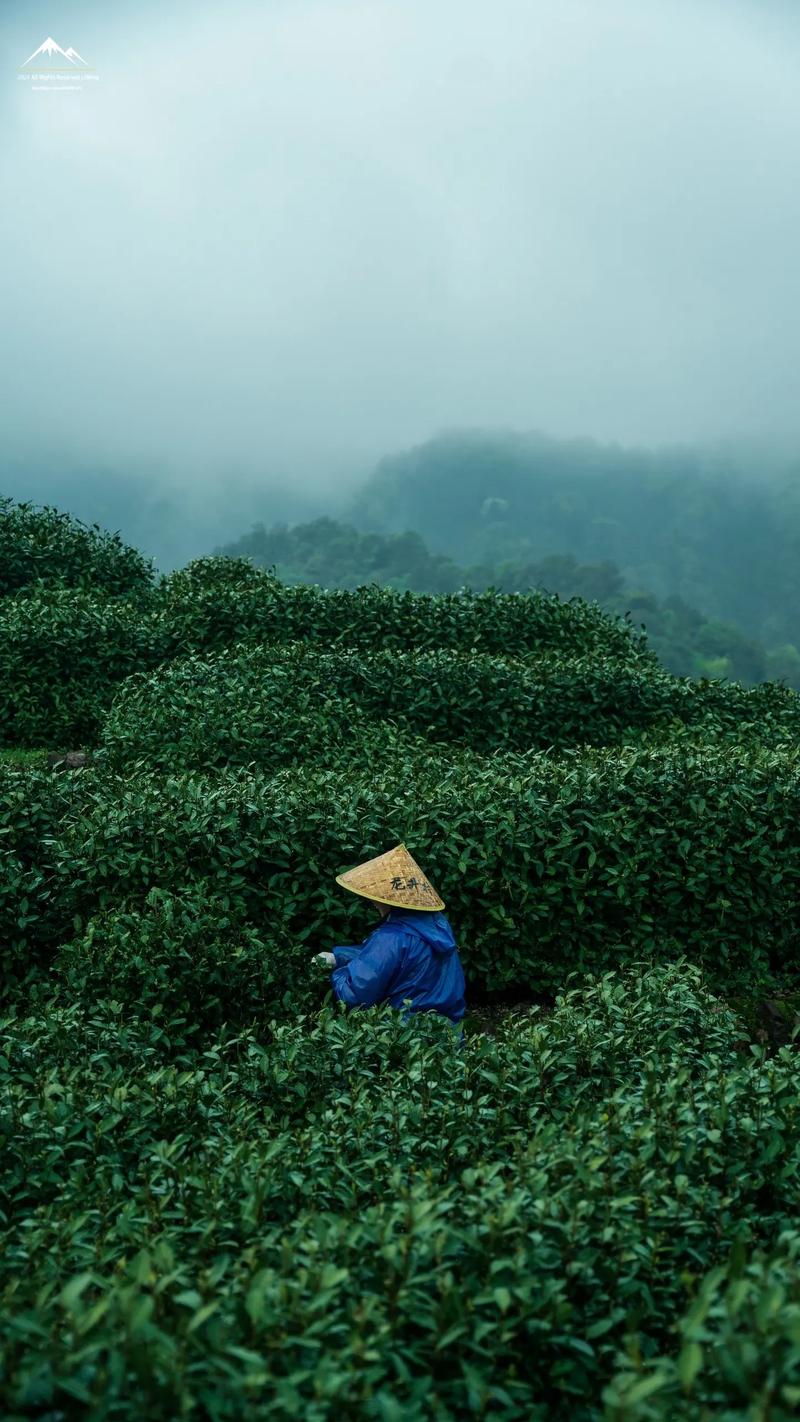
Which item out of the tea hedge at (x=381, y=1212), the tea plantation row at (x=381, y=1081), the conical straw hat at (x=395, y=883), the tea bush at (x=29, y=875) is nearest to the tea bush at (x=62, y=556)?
the tea plantation row at (x=381, y=1081)

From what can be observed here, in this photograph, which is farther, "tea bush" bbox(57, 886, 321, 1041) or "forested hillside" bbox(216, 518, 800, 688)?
"forested hillside" bbox(216, 518, 800, 688)

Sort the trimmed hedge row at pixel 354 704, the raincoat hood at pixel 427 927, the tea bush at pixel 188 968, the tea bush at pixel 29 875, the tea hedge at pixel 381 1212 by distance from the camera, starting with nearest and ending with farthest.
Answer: the tea hedge at pixel 381 1212 → the tea bush at pixel 188 968 → the raincoat hood at pixel 427 927 → the tea bush at pixel 29 875 → the trimmed hedge row at pixel 354 704

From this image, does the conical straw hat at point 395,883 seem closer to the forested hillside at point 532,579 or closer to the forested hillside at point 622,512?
the forested hillside at point 532,579

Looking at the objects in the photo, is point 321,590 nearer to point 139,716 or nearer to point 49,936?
point 139,716

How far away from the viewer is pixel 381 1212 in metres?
2.70

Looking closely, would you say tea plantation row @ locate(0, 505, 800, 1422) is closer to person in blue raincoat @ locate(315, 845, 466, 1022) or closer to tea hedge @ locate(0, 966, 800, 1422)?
tea hedge @ locate(0, 966, 800, 1422)

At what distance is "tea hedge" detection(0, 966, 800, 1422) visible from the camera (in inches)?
81.7

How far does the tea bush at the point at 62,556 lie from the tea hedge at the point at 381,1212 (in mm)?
10436

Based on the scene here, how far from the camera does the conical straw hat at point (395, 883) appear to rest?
15.3ft

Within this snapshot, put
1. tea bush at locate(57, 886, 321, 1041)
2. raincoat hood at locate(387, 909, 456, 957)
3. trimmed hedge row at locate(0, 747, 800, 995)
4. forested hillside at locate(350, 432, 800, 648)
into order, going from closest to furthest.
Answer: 1. tea bush at locate(57, 886, 321, 1041)
2. raincoat hood at locate(387, 909, 456, 957)
3. trimmed hedge row at locate(0, 747, 800, 995)
4. forested hillside at locate(350, 432, 800, 648)

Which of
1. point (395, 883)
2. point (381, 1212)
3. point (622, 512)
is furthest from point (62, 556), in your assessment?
point (622, 512)

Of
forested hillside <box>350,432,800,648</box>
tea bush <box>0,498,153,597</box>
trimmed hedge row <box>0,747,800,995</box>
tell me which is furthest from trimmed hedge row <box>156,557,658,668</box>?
forested hillside <box>350,432,800,648</box>

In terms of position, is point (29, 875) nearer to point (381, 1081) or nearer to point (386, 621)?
point (381, 1081)

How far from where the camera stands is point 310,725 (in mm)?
8461
